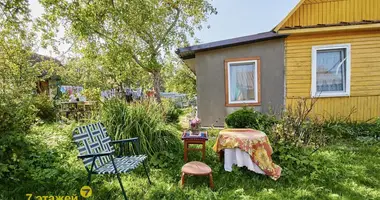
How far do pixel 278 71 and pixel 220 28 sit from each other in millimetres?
6344

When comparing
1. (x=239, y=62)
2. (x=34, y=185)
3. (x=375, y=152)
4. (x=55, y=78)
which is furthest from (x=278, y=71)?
(x=55, y=78)

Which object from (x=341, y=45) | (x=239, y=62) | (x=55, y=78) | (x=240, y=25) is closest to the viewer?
(x=341, y=45)

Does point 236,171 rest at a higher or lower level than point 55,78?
lower

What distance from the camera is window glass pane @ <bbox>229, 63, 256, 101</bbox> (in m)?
6.13

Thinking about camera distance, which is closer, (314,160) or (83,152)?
(83,152)

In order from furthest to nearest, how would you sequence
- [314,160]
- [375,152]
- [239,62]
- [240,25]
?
1. [240,25]
2. [239,62]
3. [375,152]
4. [314,160]

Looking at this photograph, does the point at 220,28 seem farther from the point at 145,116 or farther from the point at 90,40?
the point at 145,116

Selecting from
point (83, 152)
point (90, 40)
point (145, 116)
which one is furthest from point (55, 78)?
point (83, 152)

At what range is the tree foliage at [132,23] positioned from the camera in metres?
6.65

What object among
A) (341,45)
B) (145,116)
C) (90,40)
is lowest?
(145,116)

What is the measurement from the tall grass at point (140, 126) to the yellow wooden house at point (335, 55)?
4.09m

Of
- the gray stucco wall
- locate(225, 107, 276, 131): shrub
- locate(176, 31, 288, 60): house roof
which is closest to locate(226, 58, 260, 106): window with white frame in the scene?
the gray stucco wall

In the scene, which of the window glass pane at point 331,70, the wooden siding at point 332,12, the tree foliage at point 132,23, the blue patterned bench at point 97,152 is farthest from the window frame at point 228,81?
the blue patterned bench at point 97,152

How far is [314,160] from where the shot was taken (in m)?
3.35
